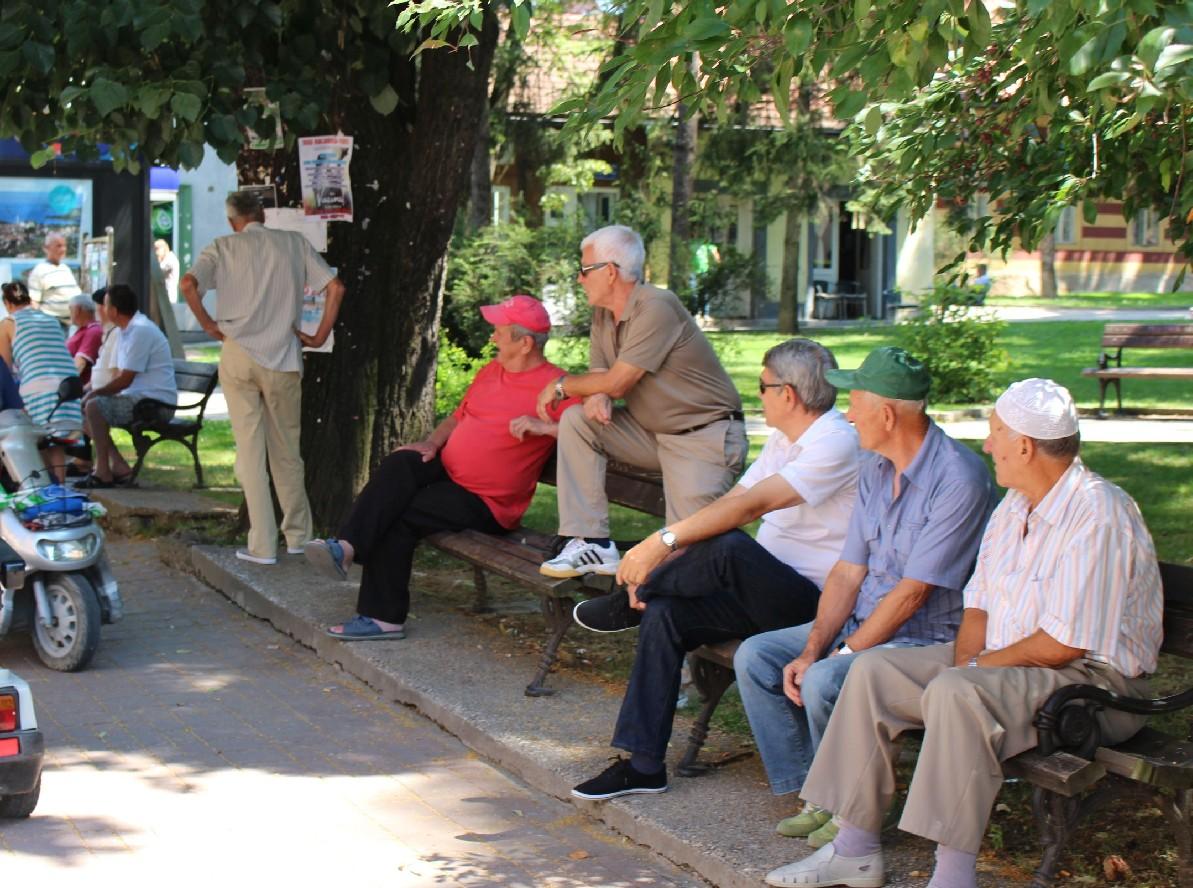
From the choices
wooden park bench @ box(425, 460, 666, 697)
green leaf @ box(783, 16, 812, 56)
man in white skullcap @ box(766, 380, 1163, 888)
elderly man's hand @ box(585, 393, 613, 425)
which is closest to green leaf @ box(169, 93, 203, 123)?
wooden park bench @ box(425, 460, 666, 697)

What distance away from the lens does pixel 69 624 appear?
23.3 feet

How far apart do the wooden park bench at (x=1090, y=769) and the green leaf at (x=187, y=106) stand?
4.93m

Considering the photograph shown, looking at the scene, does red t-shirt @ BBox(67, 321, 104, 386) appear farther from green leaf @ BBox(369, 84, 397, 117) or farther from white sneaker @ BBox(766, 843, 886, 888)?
white sneaker @ BBox(766, 843, 886, 888)

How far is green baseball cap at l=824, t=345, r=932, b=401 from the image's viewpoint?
194 inches

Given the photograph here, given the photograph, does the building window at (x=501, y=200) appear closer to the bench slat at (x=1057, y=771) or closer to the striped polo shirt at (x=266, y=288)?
the striped polo shirt at (x=266, y=288)

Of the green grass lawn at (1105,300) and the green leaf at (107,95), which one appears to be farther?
the green grass lawn at (1105,300)

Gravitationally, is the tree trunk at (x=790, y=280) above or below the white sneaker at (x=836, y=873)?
above

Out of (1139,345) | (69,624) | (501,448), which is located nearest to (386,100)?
(501,448)

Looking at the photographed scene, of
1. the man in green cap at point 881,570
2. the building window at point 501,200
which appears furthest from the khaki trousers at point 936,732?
the building window at point 501,200

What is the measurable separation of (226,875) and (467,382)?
10.1m

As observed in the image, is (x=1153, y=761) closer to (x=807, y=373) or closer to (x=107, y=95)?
(x=807, y=373)

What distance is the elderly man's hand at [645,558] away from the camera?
5512 millimetres

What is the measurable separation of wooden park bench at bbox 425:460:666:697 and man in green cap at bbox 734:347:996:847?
1376 millimetres

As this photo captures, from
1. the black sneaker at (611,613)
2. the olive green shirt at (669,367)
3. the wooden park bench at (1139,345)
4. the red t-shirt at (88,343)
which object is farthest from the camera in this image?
the wooden park bench at (1139,345)
